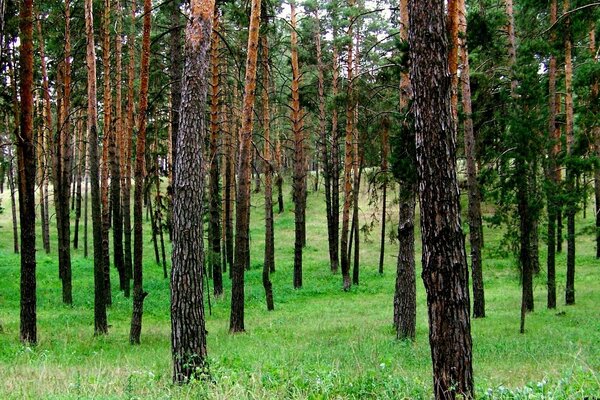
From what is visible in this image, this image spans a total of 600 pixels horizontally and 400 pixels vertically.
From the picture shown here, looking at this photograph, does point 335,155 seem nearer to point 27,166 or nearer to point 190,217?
point 27,166

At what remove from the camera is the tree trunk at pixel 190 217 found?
716 cm

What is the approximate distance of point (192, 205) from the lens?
7.29 meters

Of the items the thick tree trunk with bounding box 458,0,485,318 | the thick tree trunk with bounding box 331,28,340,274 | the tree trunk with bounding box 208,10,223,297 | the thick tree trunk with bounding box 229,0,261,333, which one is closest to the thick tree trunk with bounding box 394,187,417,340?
the thick tree trunk with bounding box 229,0,261,333

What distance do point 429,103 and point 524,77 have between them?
10075 mm

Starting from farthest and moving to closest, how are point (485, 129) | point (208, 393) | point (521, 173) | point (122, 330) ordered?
point (485, 129) < point (122, 330) < point (521, 173) < point (208, 393)

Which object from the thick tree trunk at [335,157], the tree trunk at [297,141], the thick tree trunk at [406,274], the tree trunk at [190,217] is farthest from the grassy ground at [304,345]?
the tree trunk at [297,141]

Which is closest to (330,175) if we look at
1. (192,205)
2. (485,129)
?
(485,129)

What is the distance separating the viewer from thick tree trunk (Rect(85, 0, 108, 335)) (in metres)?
12.6

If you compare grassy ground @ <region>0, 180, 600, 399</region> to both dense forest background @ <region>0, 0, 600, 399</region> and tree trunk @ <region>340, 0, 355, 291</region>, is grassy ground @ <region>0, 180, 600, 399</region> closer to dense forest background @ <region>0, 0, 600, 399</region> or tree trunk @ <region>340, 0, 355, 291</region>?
dense forest background @ <region>0, 0, 600, 399</region>

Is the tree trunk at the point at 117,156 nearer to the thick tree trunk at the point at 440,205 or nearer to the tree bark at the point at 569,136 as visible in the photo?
the thick tree trunk at the point at 440,205

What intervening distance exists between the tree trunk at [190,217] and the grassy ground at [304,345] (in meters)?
0.62

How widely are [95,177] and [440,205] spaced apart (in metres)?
9.97

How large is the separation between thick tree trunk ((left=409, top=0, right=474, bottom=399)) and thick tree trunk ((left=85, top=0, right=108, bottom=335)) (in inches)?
379

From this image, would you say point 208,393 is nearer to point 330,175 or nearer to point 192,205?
point 192,205
